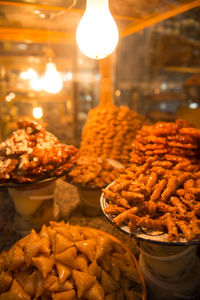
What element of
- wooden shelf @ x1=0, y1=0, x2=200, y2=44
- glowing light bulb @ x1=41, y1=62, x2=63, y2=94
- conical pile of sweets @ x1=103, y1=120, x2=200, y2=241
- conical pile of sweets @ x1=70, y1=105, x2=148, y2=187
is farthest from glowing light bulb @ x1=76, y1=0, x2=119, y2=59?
glowing light bulb @ x1=41, y1=62, x2=63, y2=94

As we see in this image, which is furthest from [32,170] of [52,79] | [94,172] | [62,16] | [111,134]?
[62,16]

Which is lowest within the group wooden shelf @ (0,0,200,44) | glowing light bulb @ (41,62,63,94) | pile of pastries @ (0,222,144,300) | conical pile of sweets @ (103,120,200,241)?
pile of pastries @ (0,222,144,300)

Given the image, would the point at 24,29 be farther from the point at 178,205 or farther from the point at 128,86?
the point at 128,86

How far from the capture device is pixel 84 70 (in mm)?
12086

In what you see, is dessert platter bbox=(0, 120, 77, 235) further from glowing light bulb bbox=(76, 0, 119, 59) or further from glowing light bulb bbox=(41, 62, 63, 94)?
glowing light bulb bbox=(41, 62, 63, 94)

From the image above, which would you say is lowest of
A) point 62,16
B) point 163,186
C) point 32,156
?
point 163,186

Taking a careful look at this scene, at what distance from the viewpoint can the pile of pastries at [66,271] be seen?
1.35 m

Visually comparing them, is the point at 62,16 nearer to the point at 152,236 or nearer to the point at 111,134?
the point at 111,134

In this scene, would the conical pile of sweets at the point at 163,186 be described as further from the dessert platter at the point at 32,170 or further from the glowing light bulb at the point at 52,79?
the glowing light bulb at the point at 52,79

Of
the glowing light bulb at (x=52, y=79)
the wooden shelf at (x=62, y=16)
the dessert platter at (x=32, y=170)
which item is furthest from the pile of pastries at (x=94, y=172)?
the wooden shelf at (x=62, y=16)

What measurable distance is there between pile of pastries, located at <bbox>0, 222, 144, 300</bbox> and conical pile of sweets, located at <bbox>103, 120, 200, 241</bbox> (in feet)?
1.20

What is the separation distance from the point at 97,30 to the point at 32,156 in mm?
1322

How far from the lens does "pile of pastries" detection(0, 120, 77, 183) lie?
1976 mm

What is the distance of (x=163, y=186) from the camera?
1.67m
